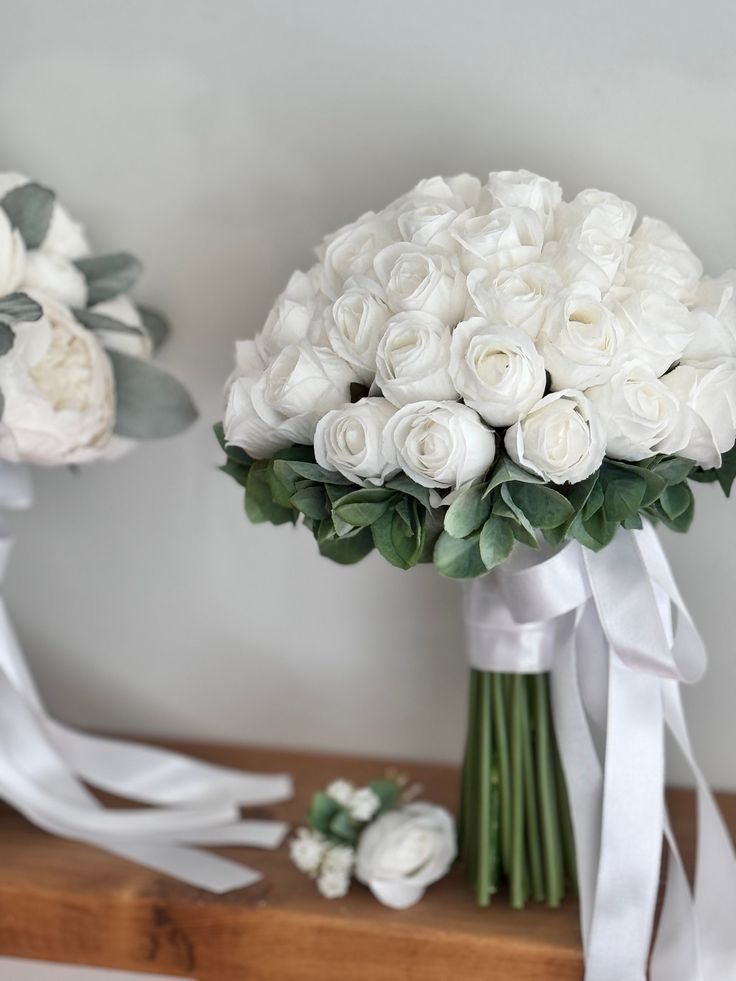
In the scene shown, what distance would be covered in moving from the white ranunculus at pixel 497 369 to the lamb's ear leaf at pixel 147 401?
15.0 inches

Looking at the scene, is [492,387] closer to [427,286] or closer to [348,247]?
[427,286]

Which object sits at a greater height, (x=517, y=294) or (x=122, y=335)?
(x=517, y=294)

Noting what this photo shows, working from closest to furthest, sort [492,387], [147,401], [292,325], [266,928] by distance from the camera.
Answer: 1. [492,387]
2. [292,325]
3. [266,928]
4. [147,401]

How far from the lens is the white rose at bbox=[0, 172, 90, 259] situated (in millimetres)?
911

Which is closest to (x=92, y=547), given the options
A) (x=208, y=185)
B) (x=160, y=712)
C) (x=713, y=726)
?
(x=160, y=712)

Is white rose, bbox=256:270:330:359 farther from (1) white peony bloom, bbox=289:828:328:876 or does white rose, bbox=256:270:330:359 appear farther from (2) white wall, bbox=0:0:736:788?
(1) white peony bloom, bbox=289:828:328:876

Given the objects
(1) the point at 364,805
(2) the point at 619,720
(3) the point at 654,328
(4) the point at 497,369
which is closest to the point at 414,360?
(4) the point at 497,369

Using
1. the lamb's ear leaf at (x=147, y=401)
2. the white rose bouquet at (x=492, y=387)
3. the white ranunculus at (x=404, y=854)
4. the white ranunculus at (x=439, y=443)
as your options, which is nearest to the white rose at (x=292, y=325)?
the white rose bouquet at (x=492, y=387)

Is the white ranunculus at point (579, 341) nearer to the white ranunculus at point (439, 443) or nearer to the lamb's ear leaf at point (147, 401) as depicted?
the white ranunculus at point (439, 443)

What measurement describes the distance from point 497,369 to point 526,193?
164 mm

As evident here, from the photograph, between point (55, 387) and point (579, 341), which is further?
point (55, 387)

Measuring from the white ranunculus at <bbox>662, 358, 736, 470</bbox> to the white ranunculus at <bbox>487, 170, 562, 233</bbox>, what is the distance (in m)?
0.15

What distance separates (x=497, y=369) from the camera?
25.4 inches

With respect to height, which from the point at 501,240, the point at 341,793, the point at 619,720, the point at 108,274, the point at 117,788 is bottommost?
the point at 117,788
